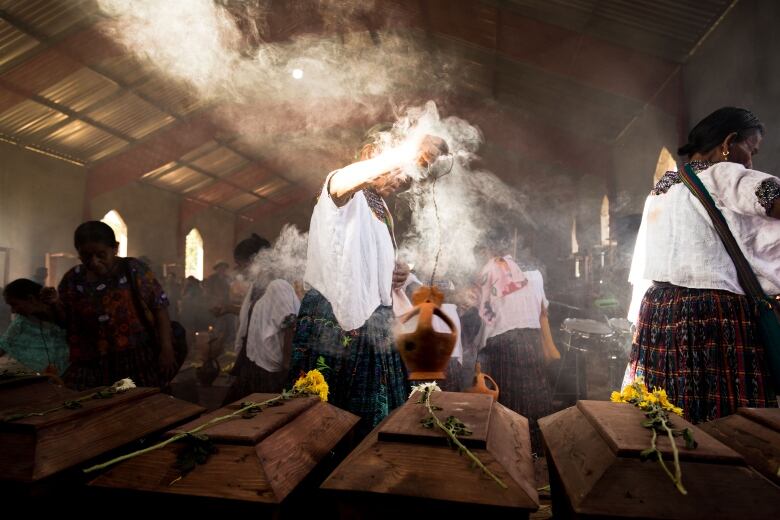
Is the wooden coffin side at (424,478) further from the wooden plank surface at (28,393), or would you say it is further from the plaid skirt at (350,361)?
the wooden plank surface at (28,393)

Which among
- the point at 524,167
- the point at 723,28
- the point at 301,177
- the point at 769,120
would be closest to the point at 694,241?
the point at 769,120

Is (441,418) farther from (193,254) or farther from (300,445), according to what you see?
(193,254)

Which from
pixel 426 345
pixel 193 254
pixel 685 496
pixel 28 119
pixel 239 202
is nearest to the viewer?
pixel 685 496

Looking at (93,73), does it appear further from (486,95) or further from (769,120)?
(769,120)

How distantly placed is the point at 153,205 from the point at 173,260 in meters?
2.40

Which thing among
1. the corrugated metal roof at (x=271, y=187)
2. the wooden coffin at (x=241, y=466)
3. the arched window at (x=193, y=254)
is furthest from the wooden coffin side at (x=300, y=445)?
the corrugated metal roof at (x=271, y=187)

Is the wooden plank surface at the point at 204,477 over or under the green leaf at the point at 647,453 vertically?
under

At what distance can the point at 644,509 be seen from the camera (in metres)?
1.10

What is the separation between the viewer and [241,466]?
55.4 inches

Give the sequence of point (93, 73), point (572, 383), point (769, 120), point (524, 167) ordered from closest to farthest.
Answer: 1. point (769, 120)
2. point (572, 383)
3. point (93, 73)
4. point (524, 167)

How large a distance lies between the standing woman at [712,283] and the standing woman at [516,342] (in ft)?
7.57

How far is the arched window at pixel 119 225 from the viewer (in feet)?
49.5

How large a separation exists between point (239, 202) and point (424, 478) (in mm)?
21796

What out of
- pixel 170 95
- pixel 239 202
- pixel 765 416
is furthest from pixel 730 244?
pixel 239 202
